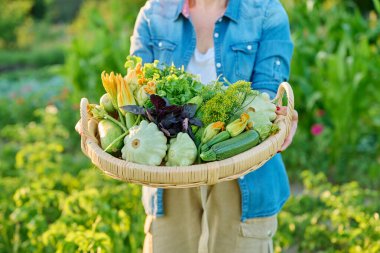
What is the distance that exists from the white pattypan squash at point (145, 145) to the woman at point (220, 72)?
493 millimetres

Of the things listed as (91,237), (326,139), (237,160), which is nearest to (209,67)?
(237,160)

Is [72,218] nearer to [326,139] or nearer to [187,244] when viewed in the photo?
[187,244]

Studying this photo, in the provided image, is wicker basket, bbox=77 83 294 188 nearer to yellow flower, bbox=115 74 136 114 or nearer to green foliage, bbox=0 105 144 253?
yellow flower, bbox=115 74 136 114

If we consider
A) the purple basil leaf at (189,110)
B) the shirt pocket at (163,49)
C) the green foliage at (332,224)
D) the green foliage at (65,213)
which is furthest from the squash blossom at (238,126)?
the green foliage at (332,224)

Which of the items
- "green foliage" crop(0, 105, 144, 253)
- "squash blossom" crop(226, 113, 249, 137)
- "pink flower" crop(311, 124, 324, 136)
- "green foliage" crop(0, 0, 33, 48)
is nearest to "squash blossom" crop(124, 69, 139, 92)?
"squash blossom" crop(226, 113, 249, 137)

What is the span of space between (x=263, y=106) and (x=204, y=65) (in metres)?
0.45

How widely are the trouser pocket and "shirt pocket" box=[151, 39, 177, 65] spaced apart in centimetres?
70

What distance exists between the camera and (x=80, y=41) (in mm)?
5586

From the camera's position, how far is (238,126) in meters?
1.90

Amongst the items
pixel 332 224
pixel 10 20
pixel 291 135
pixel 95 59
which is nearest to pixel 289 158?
pixel 332 224

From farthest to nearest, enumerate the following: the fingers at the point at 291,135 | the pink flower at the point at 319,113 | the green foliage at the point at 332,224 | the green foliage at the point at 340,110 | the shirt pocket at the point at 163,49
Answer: the pink flower at the point at 319,113
the green foliage at the point at 340,110
the green foliage at the point at 332,224
the shirt pocket at the point at 163,49
the fingers at the point at 291,135

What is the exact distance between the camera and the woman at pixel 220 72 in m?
2.29

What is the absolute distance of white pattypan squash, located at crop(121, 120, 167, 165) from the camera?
70.6 inches

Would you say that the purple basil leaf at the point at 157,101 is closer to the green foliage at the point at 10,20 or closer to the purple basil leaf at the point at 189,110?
the purple basil leaf at the point at 189,110
